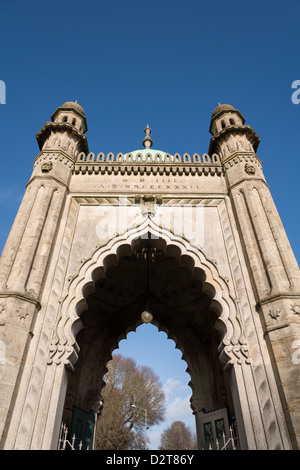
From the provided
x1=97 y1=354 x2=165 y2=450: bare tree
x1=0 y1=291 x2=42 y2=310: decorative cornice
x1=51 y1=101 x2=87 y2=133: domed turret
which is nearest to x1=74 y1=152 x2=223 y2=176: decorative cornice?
x1=51 y1=101 x2=87 y2=133: domed turret

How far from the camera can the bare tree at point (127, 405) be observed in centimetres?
2748

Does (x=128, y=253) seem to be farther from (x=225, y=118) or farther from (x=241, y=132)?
(x=225, y=118)

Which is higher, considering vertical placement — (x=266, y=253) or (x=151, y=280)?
(x=151, y=280)

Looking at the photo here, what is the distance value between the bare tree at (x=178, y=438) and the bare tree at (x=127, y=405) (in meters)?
14.7

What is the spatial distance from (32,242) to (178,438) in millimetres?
44271

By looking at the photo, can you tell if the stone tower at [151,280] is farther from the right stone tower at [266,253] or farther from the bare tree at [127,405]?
the bare tree at [127,405]

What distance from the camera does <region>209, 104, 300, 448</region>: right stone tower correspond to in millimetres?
7195

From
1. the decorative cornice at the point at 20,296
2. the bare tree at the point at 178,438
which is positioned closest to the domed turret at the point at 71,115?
the decorative cornice at the point at 20,296

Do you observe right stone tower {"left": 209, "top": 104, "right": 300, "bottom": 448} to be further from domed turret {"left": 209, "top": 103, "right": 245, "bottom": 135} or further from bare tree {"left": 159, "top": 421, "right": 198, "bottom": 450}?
bare tree {"left": 159, "top": 421, "right": 198, "bottom": 450}

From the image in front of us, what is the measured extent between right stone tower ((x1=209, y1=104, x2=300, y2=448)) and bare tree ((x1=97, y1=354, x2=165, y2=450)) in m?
24.3

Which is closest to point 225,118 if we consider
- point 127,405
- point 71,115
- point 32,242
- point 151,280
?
point 71,115

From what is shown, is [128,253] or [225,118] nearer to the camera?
[128,253]

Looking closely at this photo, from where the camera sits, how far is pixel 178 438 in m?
44.1
